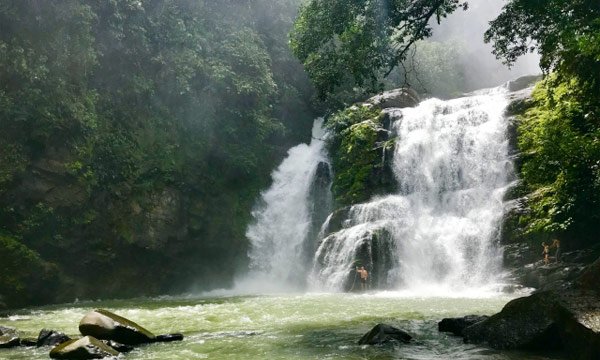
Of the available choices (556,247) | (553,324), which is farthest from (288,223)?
(553,324)

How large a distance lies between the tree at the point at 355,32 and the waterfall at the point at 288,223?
39.8 ft

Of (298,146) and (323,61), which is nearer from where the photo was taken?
(323,61)

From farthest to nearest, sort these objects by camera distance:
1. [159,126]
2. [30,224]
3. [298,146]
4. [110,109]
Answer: [298,146] < [159,126] < [110,109] < [30,224]

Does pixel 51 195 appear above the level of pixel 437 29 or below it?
below

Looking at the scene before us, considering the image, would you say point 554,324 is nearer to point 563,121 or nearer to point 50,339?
point 50,339

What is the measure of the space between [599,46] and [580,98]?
22.2ft

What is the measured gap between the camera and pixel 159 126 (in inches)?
954

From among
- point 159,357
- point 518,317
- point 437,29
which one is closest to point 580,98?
point 518,317

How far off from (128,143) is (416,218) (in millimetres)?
13323

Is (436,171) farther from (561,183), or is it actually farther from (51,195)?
(51,195)

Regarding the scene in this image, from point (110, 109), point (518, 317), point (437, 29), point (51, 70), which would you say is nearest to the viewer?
point (518, 317)

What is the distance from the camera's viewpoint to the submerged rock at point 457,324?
9.02 meters

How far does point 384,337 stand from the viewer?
328 inches

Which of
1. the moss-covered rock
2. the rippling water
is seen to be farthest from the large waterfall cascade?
the rippling water
